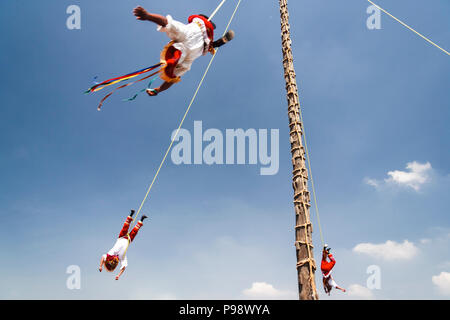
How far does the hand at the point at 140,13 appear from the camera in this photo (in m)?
3.35

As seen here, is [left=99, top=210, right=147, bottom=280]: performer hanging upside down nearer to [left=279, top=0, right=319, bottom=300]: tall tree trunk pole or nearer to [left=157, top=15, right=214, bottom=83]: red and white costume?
[left=157, top=15, right=214, bottom=83]: red and white costume

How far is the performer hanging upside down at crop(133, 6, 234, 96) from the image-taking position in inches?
147

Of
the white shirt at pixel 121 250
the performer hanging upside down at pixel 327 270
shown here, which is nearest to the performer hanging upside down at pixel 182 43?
the white shirt at pixel 121 250

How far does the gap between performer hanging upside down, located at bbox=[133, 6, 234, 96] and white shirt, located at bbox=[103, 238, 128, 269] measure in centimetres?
333

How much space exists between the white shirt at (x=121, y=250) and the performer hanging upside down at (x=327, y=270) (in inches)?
160

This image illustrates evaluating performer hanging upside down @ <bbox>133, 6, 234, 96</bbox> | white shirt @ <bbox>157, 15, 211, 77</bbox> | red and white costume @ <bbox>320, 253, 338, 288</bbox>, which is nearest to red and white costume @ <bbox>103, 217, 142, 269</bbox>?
performer hanging upside down @ <bbox>133, 6, 234, 96</bbox>

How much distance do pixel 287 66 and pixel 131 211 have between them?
462 cm

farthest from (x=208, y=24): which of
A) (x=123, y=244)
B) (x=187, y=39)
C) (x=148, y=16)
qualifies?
(x=123, y=244)

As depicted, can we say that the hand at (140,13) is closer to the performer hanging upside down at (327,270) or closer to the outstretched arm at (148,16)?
the outstretched arm at (148,16)

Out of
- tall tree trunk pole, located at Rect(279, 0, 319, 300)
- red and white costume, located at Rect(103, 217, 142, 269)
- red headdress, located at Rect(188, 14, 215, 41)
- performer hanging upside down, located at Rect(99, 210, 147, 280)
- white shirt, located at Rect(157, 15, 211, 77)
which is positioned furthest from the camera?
red and white costume, located at Rect(103, 217, 142, 269)

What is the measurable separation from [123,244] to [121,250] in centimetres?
13

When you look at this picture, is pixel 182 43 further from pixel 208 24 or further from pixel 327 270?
pixel 327 270

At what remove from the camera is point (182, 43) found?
3.94 metres
